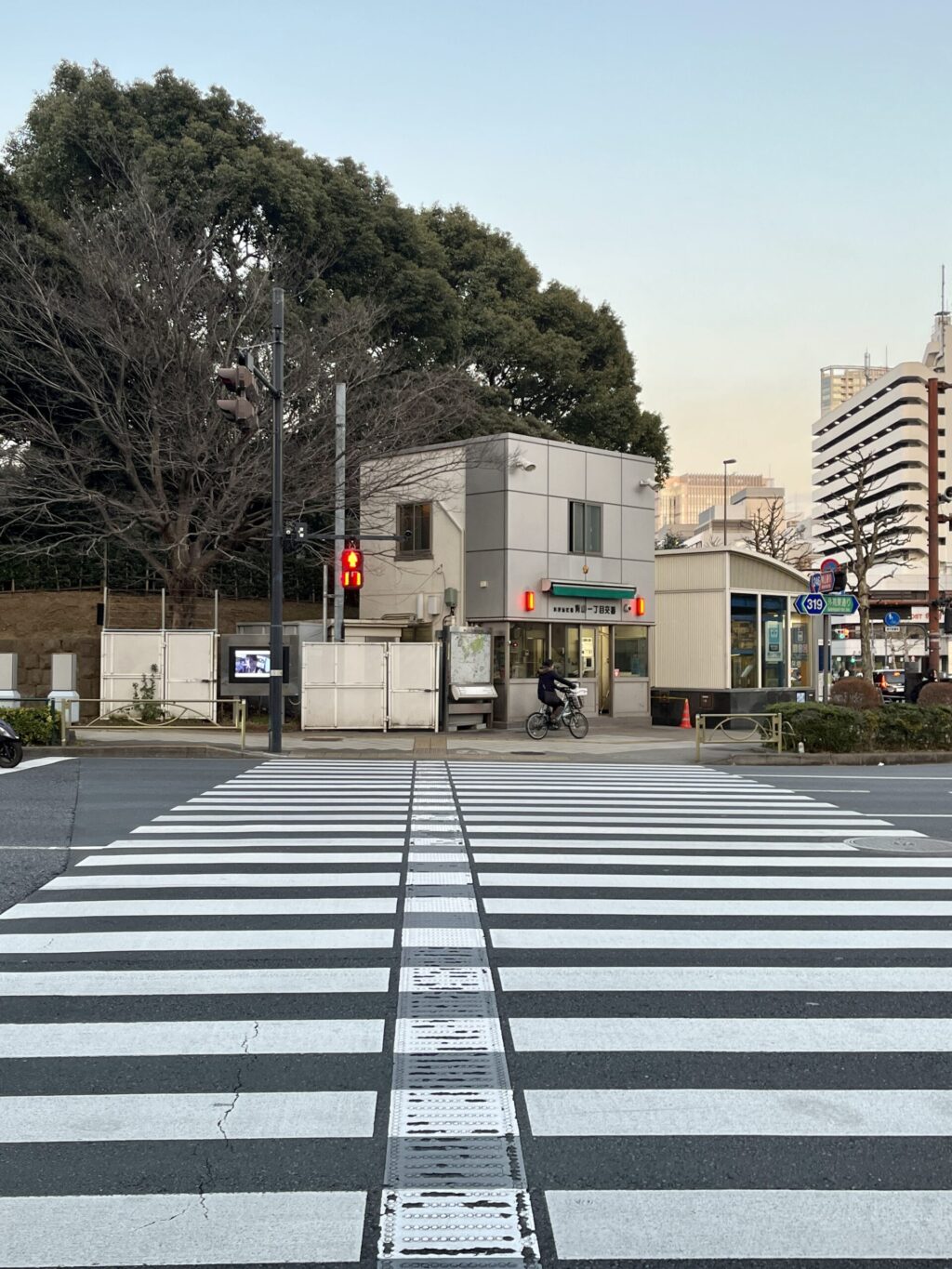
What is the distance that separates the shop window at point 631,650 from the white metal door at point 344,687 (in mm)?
9795

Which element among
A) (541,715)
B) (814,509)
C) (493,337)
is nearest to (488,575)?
(541,715)

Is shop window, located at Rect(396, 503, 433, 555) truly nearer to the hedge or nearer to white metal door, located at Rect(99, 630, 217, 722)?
white metal door, located at Rect(99, 630, 217, 722)

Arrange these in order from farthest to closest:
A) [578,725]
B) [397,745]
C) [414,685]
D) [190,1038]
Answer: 1. [578,725]
2. [414,685]
3. [397,745]
4. [190,1038]

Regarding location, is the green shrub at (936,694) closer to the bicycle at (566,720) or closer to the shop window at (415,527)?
the bicycle at (566,720)

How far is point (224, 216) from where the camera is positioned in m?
39.9

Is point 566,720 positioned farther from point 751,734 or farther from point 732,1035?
point 732,1035

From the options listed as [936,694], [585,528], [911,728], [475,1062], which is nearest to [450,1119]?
[475,1062]

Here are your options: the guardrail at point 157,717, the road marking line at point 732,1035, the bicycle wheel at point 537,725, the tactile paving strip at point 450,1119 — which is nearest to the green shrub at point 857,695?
the bicycle wheel at point 537,725

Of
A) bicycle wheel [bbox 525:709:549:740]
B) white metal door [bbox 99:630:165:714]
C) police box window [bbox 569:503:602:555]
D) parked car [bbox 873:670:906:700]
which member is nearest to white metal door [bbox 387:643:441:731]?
bicycle wheel [bbox 525:709:549:740]

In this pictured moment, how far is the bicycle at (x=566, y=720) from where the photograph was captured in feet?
87.1

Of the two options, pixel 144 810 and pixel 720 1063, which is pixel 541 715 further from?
pixel 720 1063

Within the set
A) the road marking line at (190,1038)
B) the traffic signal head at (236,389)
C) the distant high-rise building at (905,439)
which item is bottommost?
the road marking line at (190,1038)

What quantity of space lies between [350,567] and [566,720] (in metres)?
5.95

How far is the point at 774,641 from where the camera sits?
35438 millimetres
